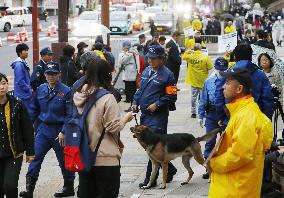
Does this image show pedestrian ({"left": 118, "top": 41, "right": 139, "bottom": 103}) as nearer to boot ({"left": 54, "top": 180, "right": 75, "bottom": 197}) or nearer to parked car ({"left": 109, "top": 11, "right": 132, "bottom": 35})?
boot ({"left": 54, "top": 180, "right": 75, "bottom": 197})

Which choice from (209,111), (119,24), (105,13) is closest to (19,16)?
(119,24)

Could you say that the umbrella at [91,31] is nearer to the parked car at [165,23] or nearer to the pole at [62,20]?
the pole at [62,20]

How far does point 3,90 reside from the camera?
8094mm

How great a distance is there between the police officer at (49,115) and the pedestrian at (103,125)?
276cm

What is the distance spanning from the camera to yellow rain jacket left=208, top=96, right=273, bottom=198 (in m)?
6.11

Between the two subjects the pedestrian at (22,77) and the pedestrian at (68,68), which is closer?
the pedestrian at (22,77)

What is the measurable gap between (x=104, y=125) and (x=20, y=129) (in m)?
1.64

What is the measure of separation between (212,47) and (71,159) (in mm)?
30638

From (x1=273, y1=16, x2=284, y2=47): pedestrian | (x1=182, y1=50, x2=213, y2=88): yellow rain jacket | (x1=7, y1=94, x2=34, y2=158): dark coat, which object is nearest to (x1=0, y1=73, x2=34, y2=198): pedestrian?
(x1=7, y1=94, x2=34, y2=158): dark coat

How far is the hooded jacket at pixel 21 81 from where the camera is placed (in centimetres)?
1280

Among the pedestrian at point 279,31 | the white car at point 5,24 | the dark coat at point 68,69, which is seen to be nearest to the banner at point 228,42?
the dark coat at point 68,69

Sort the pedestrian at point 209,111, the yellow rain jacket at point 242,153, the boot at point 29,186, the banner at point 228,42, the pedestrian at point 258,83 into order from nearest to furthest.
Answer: the yellow rain jacket at point 242,153
the pedestrian at point 258,83
the boot at point 29,186
the pedestrian at point 209,111
the banner at point 228,42

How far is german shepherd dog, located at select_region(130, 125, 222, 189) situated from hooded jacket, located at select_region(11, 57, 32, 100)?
11.5 ft

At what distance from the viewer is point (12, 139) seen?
812 centimetres
